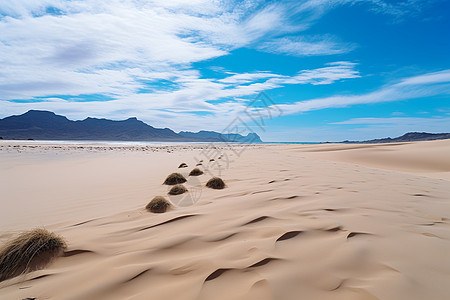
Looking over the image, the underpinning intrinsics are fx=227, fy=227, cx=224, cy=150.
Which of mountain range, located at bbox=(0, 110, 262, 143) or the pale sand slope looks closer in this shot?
the pale sand slope

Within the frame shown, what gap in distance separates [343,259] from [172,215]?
7.17ft

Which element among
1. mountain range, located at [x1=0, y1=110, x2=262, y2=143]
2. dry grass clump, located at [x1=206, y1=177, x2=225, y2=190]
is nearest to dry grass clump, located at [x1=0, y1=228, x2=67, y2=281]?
dry grass clump, located at [x1=206, y1=177, x2=225, y2=190]

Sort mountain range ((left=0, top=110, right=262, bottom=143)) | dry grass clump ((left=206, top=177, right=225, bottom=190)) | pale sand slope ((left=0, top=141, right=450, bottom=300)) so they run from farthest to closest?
1. mountain range ((left=0, top=110, right=262, bottom=143))
2. dry grass clump ((left=206, top=177, right=225, bottom=190))
3. pale sand slope ((left=0, top=141, right=450, bottom=300))

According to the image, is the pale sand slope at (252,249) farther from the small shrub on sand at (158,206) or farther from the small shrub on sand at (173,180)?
the small shrub on sand at (173,180)

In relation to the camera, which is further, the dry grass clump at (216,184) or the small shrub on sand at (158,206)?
the dry grass clump at (216,184)

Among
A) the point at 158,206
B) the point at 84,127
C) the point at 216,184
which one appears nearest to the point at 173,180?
the point at 216,184

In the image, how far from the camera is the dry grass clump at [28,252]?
1905 millimetres

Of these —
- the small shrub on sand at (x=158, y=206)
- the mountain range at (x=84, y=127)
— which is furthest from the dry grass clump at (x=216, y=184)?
the mountain range at (x=84, y=127)

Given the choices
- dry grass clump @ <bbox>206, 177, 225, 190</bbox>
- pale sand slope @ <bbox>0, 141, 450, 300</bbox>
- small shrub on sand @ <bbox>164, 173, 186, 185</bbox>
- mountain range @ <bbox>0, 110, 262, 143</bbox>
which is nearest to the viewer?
pale sand slope @ <bbox>0, 141, 450, 300</bbox>

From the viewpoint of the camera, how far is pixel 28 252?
2.03m

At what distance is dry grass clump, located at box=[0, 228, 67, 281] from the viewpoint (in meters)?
1.91

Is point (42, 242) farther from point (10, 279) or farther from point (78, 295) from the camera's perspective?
point (78, 295)

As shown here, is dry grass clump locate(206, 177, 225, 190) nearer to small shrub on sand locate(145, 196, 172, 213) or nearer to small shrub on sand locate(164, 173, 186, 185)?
small shrub on sand locate(164, 173, 186, 185)

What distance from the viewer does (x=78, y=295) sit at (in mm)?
1573
